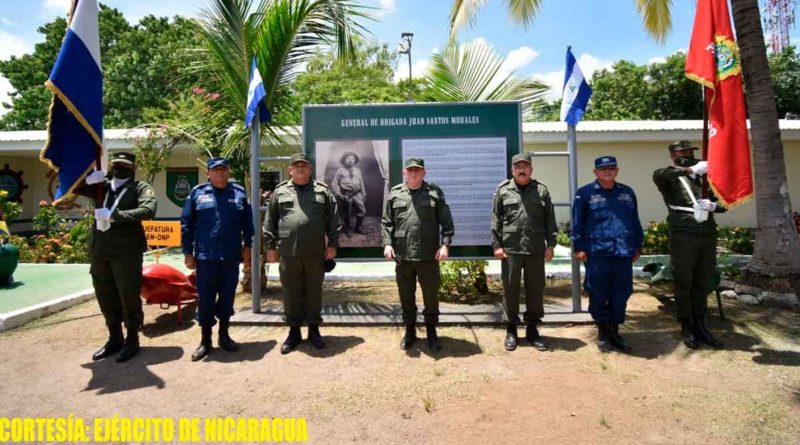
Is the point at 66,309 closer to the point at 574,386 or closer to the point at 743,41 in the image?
the point at 574,386

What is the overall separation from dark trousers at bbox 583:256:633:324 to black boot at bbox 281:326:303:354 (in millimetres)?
2734

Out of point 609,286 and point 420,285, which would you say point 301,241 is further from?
point 609,286

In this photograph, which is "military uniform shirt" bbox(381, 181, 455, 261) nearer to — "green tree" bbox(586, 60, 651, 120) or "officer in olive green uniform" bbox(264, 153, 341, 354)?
"officer in olive green uniform" bbox(264, 153, 341, 354)

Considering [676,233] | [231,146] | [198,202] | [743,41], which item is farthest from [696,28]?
[231,146]

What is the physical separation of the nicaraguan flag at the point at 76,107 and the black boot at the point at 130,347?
1.28 meters

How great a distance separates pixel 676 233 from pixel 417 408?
291 centimetres

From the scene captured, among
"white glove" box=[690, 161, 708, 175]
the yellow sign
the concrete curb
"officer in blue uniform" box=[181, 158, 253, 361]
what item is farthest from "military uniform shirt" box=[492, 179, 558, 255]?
the concrete curb

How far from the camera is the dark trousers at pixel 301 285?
3971 mm

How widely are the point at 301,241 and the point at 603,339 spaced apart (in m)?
2.89

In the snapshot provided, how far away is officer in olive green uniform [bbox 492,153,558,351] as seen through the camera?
12.7ft

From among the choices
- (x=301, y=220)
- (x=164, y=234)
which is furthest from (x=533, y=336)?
(x=164, y=234)

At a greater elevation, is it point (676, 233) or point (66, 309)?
point (676, 233)

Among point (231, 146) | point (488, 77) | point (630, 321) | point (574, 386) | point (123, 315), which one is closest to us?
point (574, 386)

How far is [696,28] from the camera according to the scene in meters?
3.96
